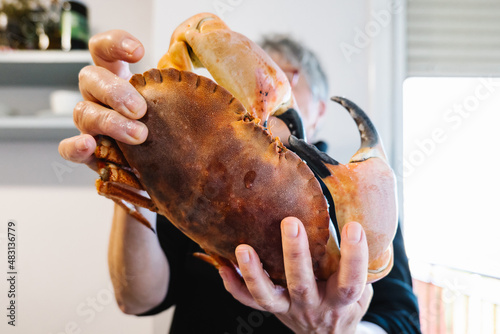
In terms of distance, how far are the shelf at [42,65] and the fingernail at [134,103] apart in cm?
123

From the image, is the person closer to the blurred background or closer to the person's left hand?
the person's left hand

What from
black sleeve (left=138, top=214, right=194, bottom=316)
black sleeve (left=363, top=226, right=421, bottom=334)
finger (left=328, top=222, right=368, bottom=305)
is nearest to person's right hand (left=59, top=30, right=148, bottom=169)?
finger (left=328, top=222, right=368, bottom=305)

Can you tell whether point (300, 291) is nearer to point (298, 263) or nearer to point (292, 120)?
point (298, 263)

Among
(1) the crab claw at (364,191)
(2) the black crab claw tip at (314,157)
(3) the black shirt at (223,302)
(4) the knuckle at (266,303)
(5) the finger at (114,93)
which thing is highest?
(5) the finger at (114,93)

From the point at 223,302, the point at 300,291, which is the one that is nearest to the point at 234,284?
the point at 300,291

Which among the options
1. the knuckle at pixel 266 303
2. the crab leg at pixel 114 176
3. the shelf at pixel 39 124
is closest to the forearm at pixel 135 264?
the crab leg at pixel 114 176

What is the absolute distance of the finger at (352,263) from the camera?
1.72 ft

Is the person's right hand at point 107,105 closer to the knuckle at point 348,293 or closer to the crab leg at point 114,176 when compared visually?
the crab leg at point 114,176

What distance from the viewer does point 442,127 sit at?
1.89m

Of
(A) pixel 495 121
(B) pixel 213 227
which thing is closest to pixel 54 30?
(B) pixel 213 227

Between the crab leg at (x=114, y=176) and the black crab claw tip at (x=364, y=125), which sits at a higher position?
the black crab claw tip at (x=364, y=125)

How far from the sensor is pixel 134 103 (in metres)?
0.52

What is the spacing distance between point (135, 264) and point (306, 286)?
0.59 m

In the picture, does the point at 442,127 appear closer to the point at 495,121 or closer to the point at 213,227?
the point at 495,121
